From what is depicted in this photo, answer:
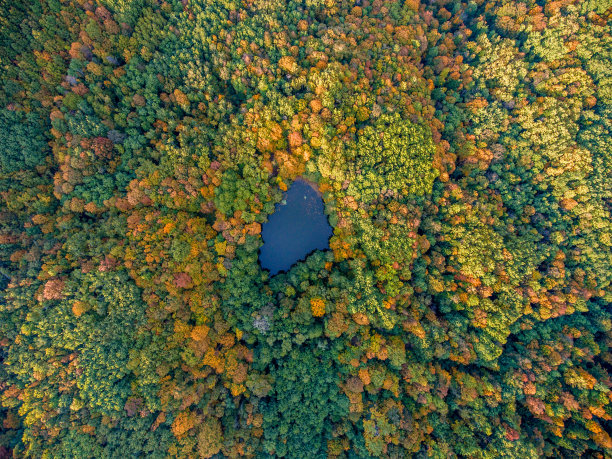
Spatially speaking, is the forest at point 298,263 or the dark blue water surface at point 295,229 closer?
the forest at point 298,263

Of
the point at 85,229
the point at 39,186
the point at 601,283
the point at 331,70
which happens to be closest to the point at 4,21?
the point at 39,186

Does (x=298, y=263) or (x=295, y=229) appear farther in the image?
(x=295, y=229)

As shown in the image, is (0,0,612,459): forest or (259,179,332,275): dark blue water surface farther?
(259,179,332,275): dark blue water surface

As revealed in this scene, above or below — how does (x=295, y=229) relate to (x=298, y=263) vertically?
above
